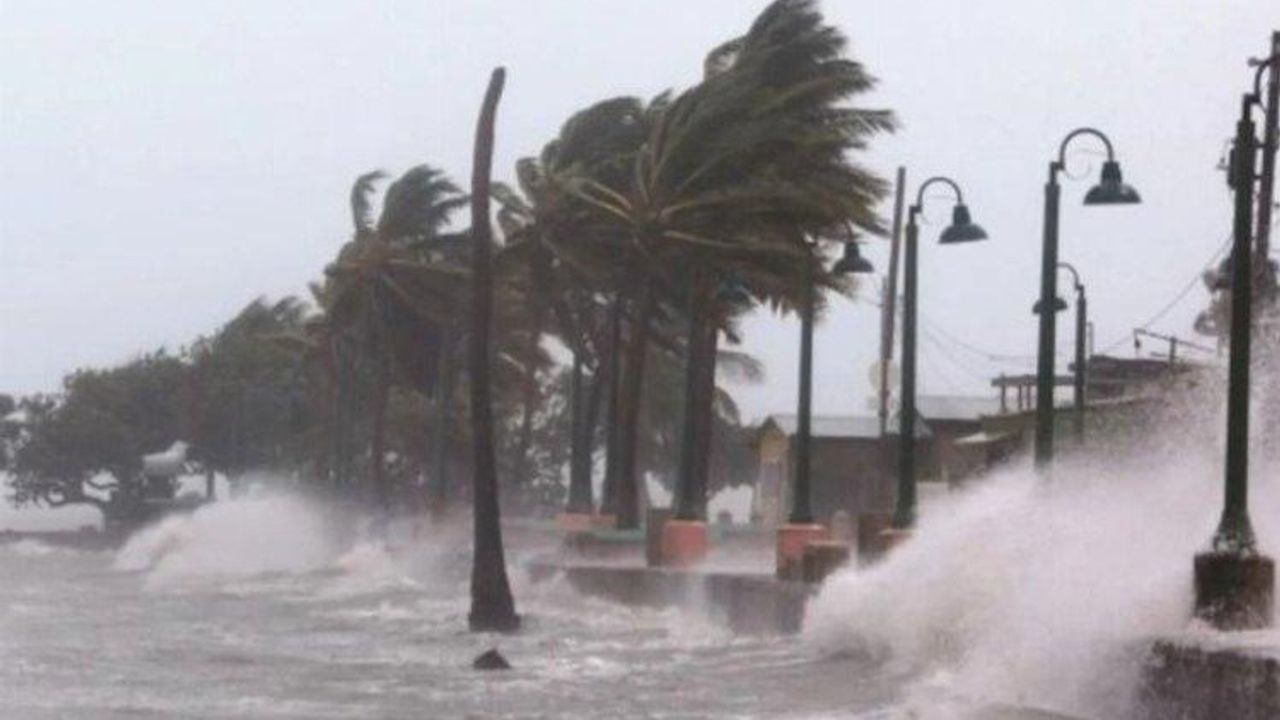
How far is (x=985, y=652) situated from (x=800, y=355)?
15938 millimetres

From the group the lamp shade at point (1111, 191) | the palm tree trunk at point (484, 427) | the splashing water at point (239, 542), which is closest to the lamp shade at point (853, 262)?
the palm tree trunk at point (484, 427)

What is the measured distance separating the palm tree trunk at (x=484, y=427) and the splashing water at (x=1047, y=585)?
6.37m

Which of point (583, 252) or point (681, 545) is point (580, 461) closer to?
point (583, 252)

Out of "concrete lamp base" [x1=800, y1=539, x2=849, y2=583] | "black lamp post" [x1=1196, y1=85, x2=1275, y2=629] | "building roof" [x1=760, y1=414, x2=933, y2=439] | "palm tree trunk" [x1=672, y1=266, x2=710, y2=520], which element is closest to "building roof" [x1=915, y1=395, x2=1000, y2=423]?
"building roof" [x1=760, y1=414, x2=933, y2=439]

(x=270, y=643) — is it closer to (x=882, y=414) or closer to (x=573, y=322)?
(x=882, y=414)

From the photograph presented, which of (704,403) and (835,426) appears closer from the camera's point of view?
(704,403)

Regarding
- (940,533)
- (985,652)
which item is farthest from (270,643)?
(985,652)

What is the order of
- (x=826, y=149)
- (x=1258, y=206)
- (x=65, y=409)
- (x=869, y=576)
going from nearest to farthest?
1. (x=869, y=576)
2. (x=1258, y=206)
3. (x=826, y=149)
4. (x=65, y=409)

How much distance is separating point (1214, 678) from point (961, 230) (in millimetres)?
12409

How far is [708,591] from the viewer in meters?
35.4

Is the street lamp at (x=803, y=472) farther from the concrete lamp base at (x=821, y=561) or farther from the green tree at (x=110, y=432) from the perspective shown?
the green tree at (x=110, y=432)

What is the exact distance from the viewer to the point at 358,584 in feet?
202

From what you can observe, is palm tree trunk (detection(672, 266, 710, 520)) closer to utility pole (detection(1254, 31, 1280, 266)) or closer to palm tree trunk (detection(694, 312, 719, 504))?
palm tree trunk (detection(694, 312, 719, 504))

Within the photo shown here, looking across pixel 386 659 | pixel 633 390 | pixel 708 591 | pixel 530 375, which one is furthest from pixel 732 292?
pixel 530 375
